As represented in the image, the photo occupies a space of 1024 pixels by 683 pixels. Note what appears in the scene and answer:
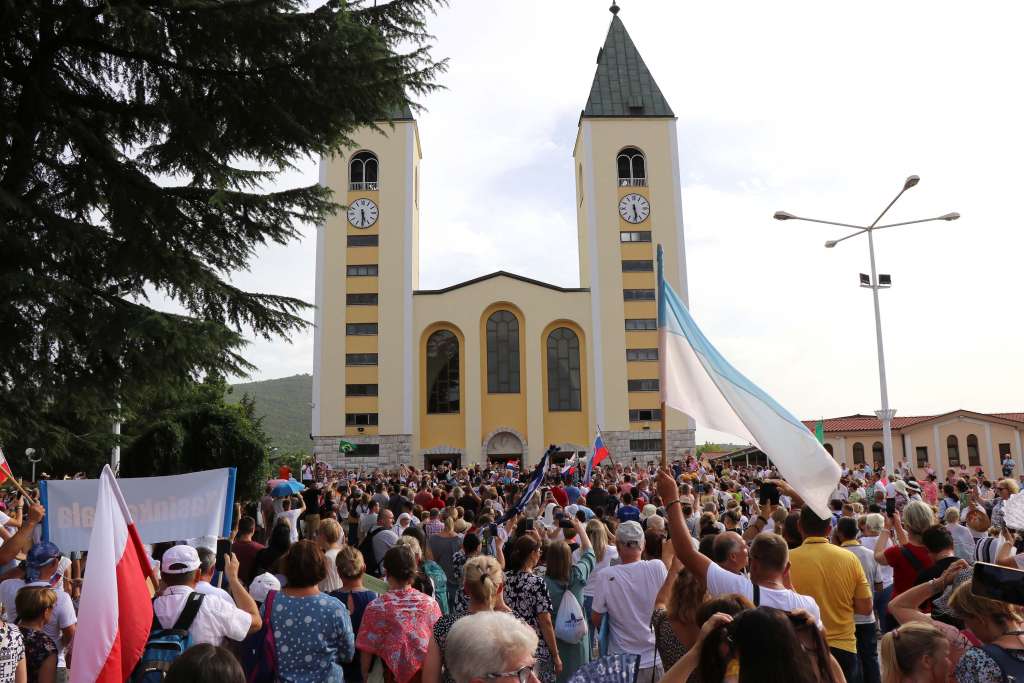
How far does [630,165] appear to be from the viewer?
4944 centimetres

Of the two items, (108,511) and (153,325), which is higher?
(153,325)

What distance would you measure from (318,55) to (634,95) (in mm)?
44617

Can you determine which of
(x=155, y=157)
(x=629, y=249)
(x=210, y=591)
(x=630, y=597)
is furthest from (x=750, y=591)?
(x=629, y=249)

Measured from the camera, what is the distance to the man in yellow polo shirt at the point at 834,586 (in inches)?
198

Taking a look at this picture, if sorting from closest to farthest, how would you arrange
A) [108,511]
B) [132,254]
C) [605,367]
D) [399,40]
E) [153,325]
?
[108,511] < [153,325] < [132,254] < [399,40] < [605,367]

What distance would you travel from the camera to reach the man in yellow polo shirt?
502 centimetres

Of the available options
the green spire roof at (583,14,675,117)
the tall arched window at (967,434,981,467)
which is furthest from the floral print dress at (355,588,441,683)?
the tall arched window at (967,434,981,467)

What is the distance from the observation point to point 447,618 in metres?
4.54

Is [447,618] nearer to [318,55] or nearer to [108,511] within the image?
[108,511]

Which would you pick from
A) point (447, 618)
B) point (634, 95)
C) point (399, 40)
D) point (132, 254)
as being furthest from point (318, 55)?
point (634, 95)

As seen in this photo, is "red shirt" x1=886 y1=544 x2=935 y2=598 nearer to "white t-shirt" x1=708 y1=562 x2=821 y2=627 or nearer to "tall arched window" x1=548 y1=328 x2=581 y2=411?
"white t-shirt" x1=708 y1=562 x2=821 y2=627

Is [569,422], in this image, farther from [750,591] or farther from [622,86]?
[750,591]

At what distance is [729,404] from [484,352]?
4379 centimetres

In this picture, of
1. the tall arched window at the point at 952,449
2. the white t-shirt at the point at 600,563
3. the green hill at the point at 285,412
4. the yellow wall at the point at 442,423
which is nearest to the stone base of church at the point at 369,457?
the yellow wall at the point at 442,423
